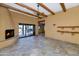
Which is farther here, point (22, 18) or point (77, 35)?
point (22, 18)

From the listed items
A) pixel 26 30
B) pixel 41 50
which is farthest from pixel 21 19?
pixel 41 50

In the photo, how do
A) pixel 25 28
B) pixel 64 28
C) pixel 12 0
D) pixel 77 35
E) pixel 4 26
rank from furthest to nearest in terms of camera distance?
pixel 25 28 → pixel 64 28 → pixel 77 35 → pixel 4 26 → pixel 12 0

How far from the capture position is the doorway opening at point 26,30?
383 inches

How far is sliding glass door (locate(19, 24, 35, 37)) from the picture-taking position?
31.9ft

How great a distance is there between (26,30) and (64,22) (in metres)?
4.62

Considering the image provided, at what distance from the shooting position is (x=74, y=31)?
6.82 m

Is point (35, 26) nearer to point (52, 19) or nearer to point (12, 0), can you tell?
point (52, 19)

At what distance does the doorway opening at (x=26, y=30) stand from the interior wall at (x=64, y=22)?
2.31m

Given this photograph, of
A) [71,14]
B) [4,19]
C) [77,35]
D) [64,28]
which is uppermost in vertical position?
[71,14]

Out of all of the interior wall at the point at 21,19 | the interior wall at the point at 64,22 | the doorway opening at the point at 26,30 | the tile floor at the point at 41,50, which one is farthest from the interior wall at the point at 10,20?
the interior wall at the point at 64,22

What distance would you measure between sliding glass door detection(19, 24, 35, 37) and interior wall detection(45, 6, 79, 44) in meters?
→ 2.31

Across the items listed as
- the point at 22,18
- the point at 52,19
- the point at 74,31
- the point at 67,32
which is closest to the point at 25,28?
the point at 22,18

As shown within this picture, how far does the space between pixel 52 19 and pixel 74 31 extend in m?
3.20

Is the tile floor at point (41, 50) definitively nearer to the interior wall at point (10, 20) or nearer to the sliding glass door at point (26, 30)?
the interior wall at point (10, 20)
